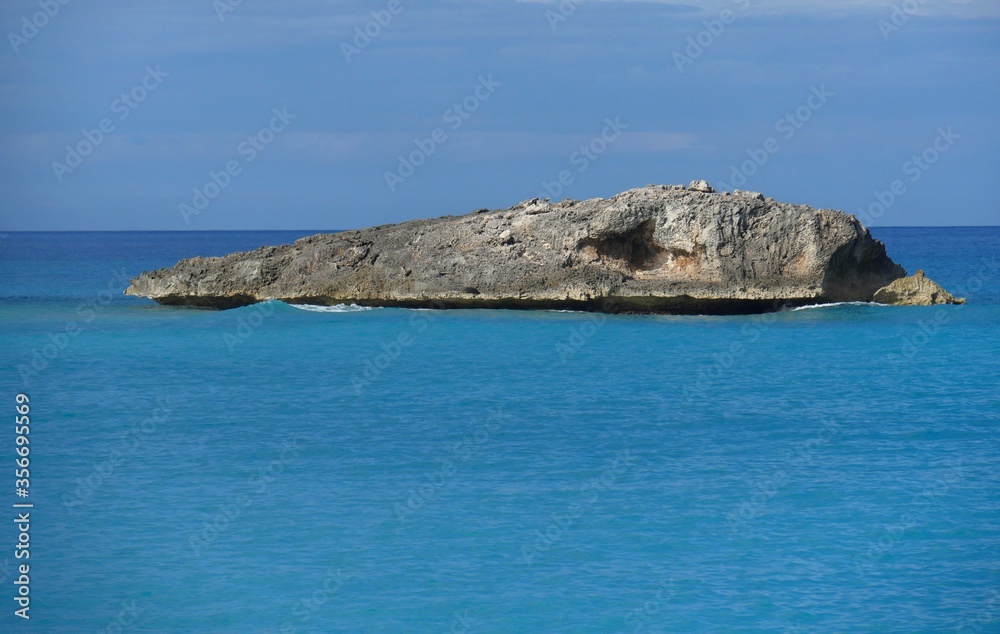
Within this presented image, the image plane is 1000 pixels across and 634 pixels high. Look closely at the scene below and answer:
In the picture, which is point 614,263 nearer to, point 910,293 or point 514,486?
point 910,293

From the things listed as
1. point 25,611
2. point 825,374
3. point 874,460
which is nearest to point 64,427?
point 25,611

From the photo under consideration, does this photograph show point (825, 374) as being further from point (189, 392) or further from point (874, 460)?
point (189, 392)

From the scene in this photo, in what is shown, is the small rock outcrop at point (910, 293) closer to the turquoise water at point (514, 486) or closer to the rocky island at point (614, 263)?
the rocky island at point (614, 263)

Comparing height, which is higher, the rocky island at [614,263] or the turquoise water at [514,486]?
the rocky island at [614,263]

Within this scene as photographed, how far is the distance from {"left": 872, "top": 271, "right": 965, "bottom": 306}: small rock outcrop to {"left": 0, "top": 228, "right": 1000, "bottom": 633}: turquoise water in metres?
7.44

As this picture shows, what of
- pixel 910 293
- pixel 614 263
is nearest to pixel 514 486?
pixel 614 263

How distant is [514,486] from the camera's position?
1397cm

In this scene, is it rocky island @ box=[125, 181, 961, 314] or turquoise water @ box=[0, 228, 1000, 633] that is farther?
rocky island @ box=[125, 181, 961, 314]

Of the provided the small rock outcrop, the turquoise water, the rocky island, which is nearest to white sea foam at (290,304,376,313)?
the rocky island

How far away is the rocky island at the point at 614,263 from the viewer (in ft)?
103

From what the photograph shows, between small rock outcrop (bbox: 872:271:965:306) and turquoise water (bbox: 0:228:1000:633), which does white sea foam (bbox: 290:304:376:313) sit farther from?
small rock outcrop (bbox: 872:271:965:306)

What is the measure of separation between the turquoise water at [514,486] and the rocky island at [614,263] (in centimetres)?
470

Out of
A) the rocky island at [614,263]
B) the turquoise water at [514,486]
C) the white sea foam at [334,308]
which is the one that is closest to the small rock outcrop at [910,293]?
the rocky island at [614,263]

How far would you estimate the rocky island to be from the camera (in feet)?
103
